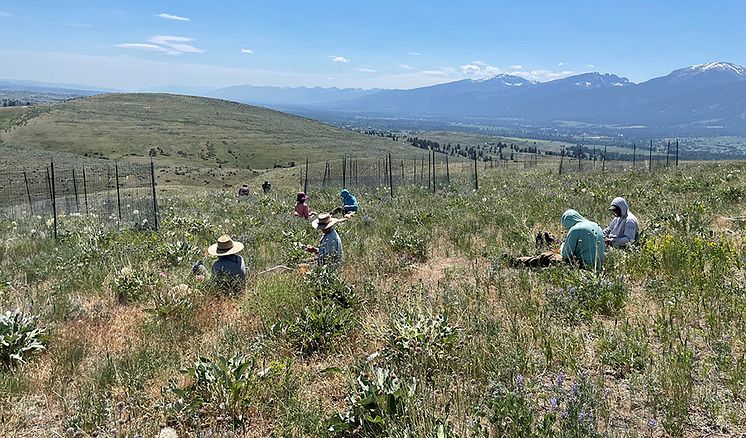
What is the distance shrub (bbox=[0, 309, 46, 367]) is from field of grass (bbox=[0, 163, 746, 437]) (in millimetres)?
32

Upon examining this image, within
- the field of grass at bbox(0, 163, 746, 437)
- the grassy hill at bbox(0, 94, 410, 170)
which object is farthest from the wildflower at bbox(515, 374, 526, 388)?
the grassy hill at bbox(0, 94, 410, 170)

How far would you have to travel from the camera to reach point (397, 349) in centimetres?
413

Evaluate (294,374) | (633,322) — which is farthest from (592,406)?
(294,374)

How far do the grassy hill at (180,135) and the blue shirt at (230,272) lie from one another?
71.9m

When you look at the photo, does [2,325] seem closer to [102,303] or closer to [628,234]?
[102,303]

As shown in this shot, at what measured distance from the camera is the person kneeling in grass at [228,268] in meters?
6.59

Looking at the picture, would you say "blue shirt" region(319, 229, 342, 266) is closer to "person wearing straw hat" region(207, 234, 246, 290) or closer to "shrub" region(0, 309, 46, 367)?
"person wearing straw hat" region(207, 234, 246, 290)

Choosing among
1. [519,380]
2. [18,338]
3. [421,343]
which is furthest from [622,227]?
[18,338]

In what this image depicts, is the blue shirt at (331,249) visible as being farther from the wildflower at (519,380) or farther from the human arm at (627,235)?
the human arm at (627,235)

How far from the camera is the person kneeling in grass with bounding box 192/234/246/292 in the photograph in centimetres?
659

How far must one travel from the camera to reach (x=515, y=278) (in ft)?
20.2

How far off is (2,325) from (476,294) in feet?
15.9

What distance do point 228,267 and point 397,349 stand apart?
3561 millimetres

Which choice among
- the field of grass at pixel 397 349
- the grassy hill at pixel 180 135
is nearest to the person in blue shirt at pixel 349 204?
the field of grass at pixel 397 349
